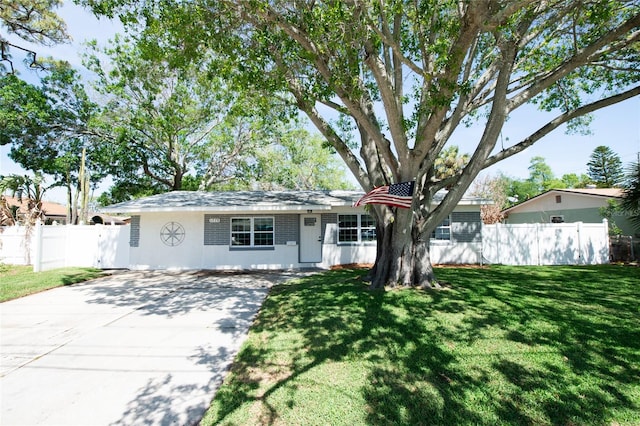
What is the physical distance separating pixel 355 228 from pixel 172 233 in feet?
26.4

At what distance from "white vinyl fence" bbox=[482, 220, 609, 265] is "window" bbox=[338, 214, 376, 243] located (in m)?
5.15

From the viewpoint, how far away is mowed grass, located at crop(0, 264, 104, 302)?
8562 millimetres

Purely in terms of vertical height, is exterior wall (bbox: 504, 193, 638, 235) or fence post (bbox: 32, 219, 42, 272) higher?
exterior wall (bbox: 504, 193, 638, 235)

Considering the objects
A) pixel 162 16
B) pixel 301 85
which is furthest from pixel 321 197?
pixel 162 16

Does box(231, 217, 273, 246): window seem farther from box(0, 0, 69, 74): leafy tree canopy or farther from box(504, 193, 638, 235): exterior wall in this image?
box(504, 193, 638, 235): exterior wall

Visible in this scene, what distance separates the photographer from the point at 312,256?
13945 millimetres

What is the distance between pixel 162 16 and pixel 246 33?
6.28ft

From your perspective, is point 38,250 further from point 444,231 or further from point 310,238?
point 444,231

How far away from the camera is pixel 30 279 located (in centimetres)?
1002

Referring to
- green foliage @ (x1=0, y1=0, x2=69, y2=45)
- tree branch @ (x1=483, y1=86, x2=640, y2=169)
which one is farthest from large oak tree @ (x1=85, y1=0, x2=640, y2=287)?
green foliage @ (x1=0, y1=0, x2=69, y2=45)

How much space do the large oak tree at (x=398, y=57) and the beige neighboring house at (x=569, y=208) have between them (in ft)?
36.6

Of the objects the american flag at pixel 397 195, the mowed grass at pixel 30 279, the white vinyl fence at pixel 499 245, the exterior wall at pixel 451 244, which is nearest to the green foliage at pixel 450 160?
the exterior wall at pixel 451 244

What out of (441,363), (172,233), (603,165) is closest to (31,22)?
(172,233)

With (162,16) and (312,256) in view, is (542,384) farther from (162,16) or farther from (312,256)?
(312,256)
